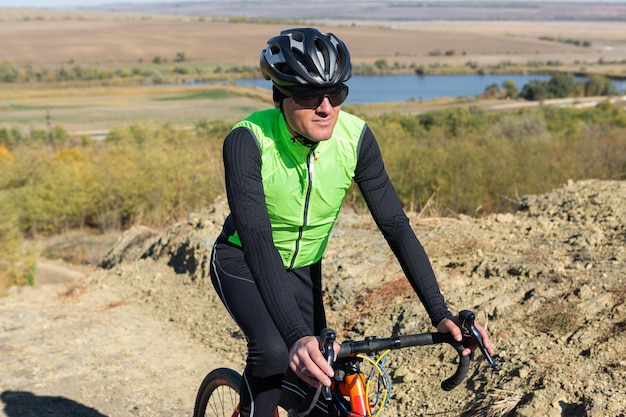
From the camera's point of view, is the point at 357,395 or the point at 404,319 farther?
the point at 404,319

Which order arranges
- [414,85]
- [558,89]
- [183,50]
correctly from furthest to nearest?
[183,50], [414,85], [558,89]

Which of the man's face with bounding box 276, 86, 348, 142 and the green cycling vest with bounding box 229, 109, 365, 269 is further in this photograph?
the green cycling vest with bounding box 229, 109, 365, 269

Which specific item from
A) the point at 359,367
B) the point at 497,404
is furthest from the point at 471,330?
the point at 497,404

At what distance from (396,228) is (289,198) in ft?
1.58

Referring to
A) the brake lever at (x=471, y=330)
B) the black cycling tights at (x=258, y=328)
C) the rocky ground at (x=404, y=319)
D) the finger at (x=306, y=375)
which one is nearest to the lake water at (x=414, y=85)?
the rocky ground at (x=404, y=319)

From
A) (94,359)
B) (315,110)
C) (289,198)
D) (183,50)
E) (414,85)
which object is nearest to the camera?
(315,110)

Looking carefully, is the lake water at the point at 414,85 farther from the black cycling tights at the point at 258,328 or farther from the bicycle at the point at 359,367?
the bicycle at the point at 359,367

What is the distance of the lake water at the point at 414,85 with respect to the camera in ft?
299

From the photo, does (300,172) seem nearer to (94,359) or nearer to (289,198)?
(289,198)

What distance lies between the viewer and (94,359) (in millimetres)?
6844

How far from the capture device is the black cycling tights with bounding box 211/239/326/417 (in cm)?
279

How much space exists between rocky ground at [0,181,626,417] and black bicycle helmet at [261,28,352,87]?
8.65 ft

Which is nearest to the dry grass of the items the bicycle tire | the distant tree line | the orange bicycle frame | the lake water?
the bicycle tire

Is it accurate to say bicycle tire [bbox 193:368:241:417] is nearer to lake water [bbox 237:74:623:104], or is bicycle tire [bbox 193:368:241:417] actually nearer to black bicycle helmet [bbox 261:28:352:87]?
black bicycle helmet [bbox 261:28:352:87]
